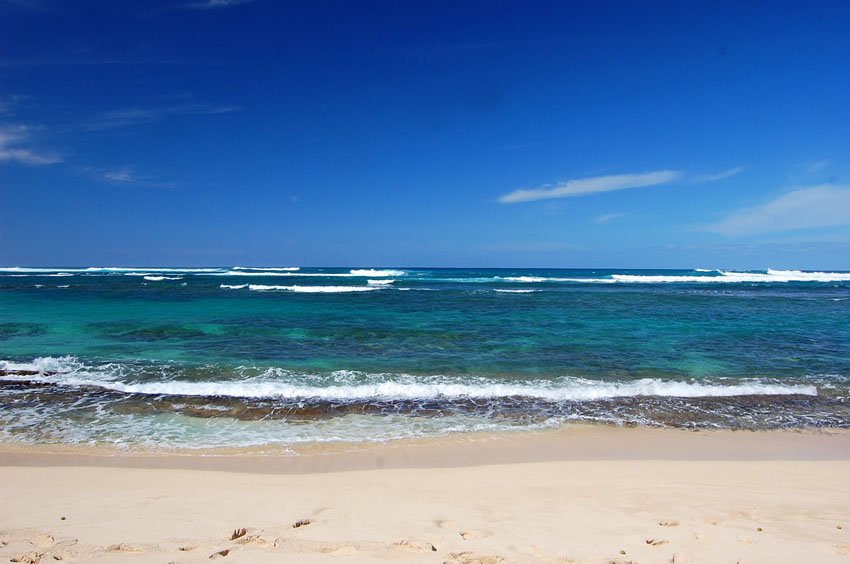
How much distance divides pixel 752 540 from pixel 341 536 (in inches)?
130

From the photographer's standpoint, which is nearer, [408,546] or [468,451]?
[408,546]

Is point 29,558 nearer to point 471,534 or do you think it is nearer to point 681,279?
point 471,534

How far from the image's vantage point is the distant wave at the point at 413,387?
8.59 m

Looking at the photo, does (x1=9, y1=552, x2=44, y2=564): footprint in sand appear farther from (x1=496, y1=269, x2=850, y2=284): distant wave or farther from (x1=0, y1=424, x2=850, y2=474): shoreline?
(x1=496, y1=269, x2=850, y2=284): distant wave

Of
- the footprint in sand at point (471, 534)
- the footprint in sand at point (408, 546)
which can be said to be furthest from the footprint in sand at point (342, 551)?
the footprint in sand at point (471, 534)

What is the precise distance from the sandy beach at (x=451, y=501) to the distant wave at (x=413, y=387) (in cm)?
204

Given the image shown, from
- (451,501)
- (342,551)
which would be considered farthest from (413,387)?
(342,551)

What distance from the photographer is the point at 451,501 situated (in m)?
4.46

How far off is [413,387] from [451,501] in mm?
4586

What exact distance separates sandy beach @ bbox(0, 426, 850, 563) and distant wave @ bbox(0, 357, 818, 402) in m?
2.04

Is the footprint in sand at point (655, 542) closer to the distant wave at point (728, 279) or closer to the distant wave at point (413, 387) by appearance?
the distant wave at point (413, 387)

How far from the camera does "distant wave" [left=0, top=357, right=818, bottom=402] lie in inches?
338

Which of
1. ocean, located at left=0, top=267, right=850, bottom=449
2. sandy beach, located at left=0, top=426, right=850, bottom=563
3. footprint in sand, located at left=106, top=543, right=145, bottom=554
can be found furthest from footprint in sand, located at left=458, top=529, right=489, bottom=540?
ocean, located at left=0, top=267, right=850, bottom=449

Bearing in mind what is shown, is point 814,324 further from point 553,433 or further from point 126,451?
point 126,451
